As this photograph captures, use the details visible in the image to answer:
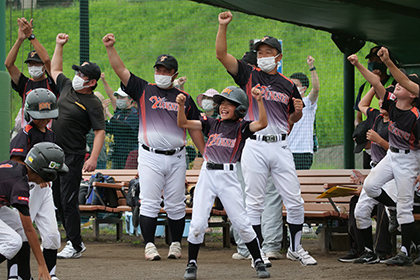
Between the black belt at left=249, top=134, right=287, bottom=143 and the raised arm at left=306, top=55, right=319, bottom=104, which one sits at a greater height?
the raised arm at left=306, top=55, right=319, bottom=104

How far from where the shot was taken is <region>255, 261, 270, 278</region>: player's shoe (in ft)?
18.5

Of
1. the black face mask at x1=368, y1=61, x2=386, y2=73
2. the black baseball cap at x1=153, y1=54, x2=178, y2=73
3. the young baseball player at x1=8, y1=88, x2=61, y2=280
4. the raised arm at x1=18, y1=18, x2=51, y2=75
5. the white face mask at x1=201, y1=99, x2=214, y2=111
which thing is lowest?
the young baseball player at x1=8, y1=88, x2=61, y2=280

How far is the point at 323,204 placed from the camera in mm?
7719

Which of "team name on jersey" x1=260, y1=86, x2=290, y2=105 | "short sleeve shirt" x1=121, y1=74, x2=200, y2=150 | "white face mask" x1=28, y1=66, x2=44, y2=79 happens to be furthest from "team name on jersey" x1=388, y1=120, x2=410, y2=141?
"white face mask" x1=28, y1=66, x2=44, y2=79

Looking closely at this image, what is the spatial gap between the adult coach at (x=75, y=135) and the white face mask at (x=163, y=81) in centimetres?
68

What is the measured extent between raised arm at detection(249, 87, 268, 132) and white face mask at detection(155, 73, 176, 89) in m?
1.45

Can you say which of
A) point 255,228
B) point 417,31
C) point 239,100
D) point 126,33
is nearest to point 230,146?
point 239,100

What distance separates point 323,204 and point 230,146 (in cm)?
230

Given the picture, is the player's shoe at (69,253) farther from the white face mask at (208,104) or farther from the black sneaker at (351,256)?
the white face mask at (208,104)

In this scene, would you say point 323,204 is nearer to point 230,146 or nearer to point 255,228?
point 255,228

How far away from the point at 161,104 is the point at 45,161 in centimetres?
246

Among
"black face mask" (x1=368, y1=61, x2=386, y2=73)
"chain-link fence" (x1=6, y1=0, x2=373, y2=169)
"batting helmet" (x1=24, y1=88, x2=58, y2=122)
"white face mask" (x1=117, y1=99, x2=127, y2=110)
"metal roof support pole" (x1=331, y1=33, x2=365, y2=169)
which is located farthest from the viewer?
"chain-link fence" (x1=6, y1=0, x2=373, y2=169)

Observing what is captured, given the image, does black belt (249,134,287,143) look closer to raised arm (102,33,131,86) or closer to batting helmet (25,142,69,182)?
raised arm (102,33,131,86)

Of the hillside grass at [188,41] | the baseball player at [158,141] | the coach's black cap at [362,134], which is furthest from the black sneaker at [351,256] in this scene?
the hillside grass at [188,41]
